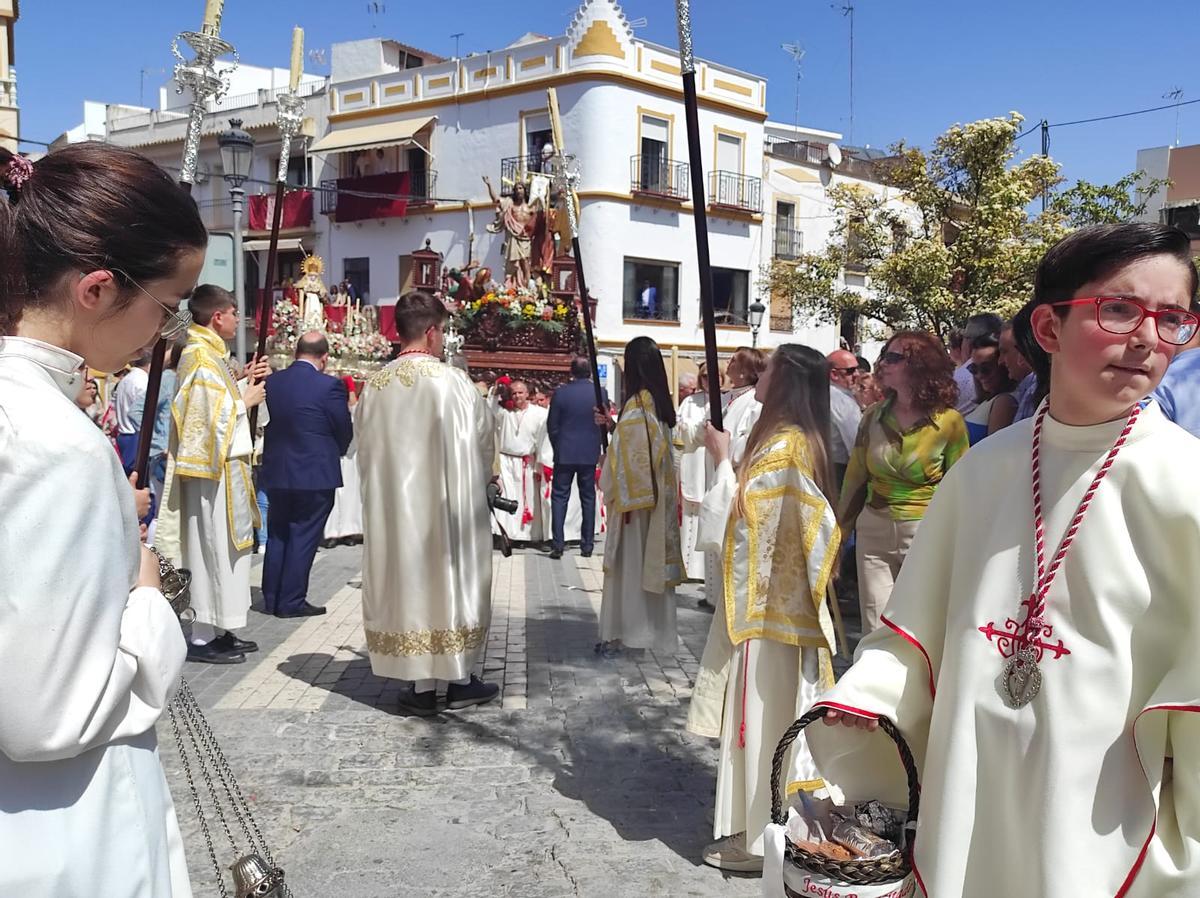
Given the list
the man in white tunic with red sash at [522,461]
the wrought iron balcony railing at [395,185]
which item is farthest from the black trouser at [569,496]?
the wrought iron balcony railing at [395,185]

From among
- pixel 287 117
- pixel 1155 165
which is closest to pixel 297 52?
pixel 287 117

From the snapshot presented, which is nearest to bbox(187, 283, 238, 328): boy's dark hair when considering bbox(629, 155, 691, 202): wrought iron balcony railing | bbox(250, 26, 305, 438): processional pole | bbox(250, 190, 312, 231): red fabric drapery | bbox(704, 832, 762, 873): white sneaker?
bbox(250, 26, 305, 438): processional pole

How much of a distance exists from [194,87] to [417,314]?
6.86 feet

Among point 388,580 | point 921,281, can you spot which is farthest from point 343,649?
point 921,281

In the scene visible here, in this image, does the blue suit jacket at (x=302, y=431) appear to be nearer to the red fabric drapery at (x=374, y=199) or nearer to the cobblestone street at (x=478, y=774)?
the cobblestone street at (x=478, y=774)

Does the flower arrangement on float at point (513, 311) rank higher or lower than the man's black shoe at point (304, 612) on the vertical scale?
Answer: higher

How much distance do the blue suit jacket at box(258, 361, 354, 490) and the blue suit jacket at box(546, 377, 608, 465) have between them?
9.64 feet

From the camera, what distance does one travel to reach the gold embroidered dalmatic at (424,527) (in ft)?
16.8

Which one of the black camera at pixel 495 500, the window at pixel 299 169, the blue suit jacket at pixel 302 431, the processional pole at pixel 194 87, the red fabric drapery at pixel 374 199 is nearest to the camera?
the processional pole at pixel 194 87

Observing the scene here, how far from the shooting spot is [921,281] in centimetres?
1917

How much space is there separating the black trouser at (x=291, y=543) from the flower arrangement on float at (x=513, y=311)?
646 centimetres

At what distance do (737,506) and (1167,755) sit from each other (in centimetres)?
198

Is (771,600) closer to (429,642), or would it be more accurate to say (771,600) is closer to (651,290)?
(429,642)

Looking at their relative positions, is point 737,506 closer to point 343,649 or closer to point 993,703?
point 993,703
